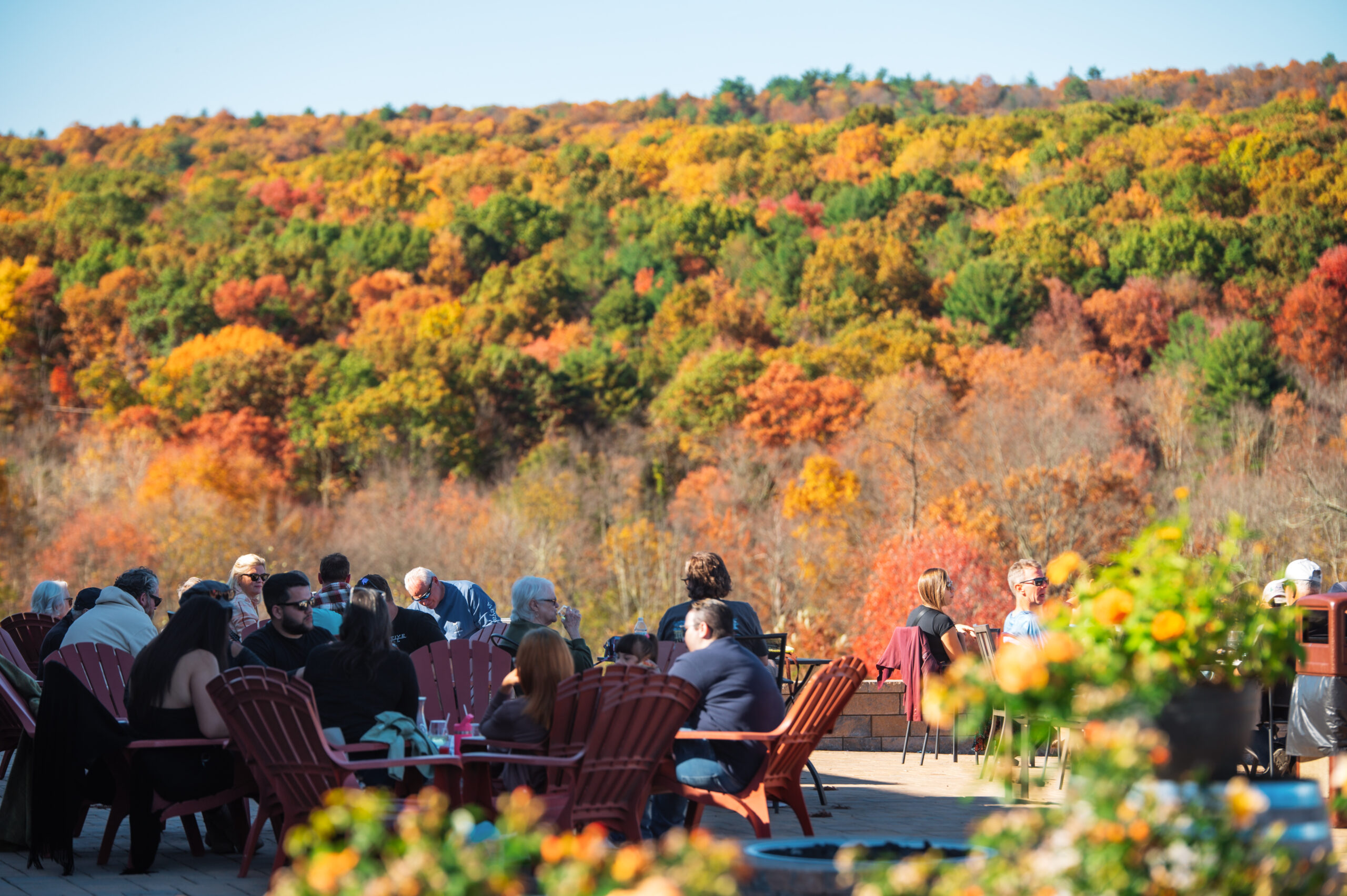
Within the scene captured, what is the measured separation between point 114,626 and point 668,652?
278 centimetres

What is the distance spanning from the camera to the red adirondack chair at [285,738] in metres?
4.63

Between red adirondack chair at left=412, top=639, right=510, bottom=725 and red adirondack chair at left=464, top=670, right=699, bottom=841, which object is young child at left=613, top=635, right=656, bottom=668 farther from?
red adirondack chair at left=464, top=670, right=699, bottom=841

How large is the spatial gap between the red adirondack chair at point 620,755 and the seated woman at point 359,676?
491 millimetres

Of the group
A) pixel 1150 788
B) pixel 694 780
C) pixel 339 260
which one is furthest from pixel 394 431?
pixel 1150 788

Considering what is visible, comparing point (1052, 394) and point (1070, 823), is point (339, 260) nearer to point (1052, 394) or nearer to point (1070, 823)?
point (1052, 394)

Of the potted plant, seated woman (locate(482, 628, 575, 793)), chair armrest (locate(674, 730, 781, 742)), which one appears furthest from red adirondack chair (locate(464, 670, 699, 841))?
the potted plant

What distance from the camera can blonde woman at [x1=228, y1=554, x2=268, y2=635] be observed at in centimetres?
778

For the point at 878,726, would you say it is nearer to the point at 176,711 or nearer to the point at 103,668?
the point at 103,668

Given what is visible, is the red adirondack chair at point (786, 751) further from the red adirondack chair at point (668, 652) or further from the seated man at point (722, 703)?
the red adirondack chair at point (668, 652)

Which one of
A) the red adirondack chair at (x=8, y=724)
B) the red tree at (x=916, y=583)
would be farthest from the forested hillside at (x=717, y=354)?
the red adirondack chair at (x=8, y=724)

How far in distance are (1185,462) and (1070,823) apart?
35037mm

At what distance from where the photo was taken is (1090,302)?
147ft

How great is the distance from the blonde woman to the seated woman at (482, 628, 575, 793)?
3.17m

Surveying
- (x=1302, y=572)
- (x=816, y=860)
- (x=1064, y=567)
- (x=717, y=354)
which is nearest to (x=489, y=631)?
(x=1302, y=572)
